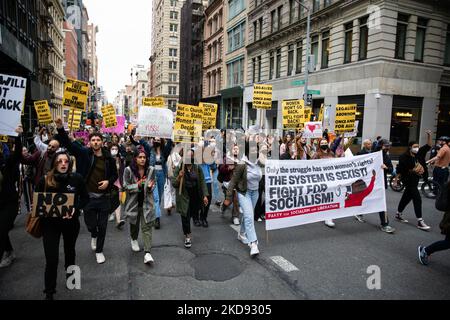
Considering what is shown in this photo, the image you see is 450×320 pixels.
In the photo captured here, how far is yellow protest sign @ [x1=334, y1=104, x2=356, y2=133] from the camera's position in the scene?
10.7m

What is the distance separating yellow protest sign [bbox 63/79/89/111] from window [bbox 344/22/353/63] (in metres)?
18.1

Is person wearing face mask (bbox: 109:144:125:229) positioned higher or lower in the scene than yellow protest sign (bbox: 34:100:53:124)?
lower

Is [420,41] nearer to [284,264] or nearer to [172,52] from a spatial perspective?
[284,264]

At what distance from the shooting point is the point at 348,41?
→ 21.9m

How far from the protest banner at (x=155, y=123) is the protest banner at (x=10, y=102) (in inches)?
114

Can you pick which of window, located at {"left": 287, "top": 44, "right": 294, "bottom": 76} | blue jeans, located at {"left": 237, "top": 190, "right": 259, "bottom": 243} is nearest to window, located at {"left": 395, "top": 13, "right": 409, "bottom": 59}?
window, located at {"left": 287, "top": 44, "right": 294, "bottom": 76}

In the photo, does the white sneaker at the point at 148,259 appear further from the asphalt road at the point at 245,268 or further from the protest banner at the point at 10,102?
the protest banner at the point at 10,102

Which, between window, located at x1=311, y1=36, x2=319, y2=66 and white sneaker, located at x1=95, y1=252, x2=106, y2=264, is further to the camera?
window, located at x1=311, y1=36, x2=319, y2=66

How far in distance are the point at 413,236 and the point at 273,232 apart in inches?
110

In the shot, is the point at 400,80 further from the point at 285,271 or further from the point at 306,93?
the point at 285,271

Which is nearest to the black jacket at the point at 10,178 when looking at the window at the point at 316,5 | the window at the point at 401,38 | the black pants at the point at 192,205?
the black pants at the point at 192,205

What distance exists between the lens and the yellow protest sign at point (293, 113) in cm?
1204

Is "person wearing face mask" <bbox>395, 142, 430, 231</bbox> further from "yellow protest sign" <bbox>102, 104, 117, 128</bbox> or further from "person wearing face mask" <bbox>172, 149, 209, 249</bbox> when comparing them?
"yellow protest sign" <bbox>102, 104, 117, 128</bbox>

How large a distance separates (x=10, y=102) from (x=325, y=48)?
23046 millimetres
